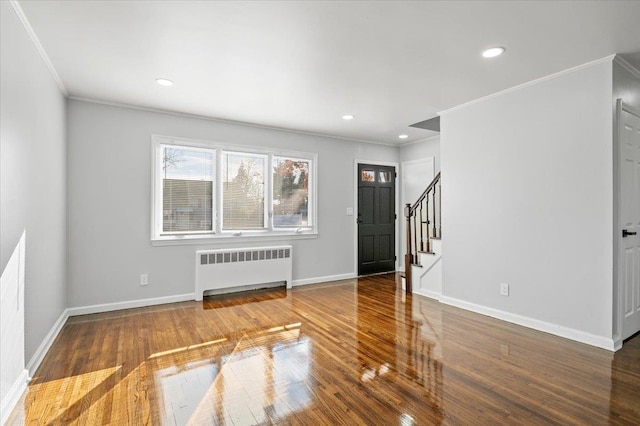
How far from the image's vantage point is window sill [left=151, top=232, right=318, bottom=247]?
4.38 metres

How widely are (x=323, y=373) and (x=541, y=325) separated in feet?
7.82

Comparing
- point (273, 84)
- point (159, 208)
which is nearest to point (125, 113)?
point (159, 208)

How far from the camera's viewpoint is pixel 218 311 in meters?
4.03

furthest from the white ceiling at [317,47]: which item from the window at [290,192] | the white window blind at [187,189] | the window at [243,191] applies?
the window at [290,192]

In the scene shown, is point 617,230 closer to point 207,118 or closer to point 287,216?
point 287,216

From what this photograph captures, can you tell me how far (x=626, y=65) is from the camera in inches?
117

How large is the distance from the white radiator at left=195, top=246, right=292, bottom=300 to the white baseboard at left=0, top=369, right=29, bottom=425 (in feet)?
7.46

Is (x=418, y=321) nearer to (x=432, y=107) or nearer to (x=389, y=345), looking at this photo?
(x=389, y=345)

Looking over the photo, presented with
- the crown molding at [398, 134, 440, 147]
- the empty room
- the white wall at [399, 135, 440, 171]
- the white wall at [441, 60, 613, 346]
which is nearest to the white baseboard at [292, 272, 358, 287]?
the empty room

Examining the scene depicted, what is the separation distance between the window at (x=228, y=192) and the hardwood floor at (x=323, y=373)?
1.37m

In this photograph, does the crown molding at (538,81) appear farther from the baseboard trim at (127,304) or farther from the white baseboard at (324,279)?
the baseboard trim at (127,304)

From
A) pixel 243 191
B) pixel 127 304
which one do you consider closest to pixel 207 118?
pixel 243 191

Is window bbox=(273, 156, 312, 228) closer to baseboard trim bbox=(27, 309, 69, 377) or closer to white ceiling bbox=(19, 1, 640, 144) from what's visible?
white ceiling bbox=(19, 1, 640, 144)

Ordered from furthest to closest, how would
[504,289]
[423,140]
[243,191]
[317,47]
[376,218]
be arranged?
[376,218]
[423,140]
[243,191]
[504,289]
[317,47]
